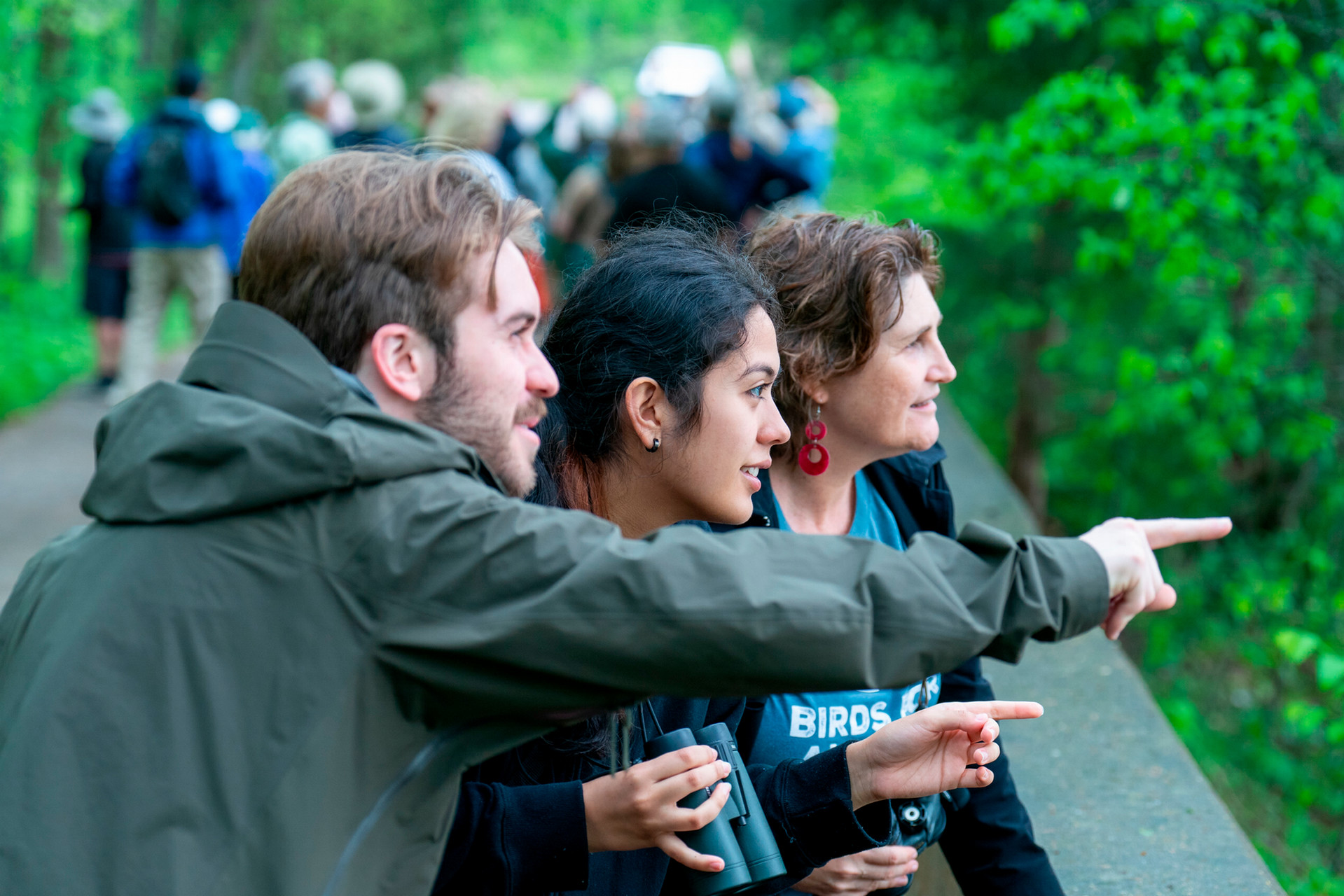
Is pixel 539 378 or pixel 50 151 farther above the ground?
pixel 539 378

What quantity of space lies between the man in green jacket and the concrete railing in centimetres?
167

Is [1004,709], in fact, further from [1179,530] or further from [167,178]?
[167,178]

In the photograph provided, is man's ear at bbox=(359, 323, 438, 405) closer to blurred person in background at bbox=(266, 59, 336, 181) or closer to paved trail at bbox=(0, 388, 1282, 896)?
paved trail at bbox=(0, 388, 1282, 896)

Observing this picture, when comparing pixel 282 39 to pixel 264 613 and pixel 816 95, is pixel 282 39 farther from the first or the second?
pixel 264 613

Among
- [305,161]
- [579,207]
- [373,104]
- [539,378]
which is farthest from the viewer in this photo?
[579,207]

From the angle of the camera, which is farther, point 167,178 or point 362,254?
point 167,178

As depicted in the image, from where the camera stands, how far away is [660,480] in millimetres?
2277

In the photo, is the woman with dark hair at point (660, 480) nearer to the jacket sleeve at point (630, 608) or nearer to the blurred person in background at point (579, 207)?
the jacket sleeve at point (630, 608)

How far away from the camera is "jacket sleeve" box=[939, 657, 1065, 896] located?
8.46 ft

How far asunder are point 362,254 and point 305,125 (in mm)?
8247

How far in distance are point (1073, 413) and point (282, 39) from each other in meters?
18.2

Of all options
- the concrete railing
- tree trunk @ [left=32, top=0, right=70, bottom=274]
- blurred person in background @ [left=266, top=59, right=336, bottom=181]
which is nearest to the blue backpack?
blurred person in background @ [left=266, top=59, right=336, bottom=181]

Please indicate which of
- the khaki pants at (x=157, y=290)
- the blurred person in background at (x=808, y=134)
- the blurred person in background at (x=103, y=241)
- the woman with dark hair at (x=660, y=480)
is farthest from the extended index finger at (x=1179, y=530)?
the blurred person in background at (x=103, y=241)

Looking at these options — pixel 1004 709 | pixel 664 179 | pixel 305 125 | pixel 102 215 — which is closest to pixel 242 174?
pixel 305 125
